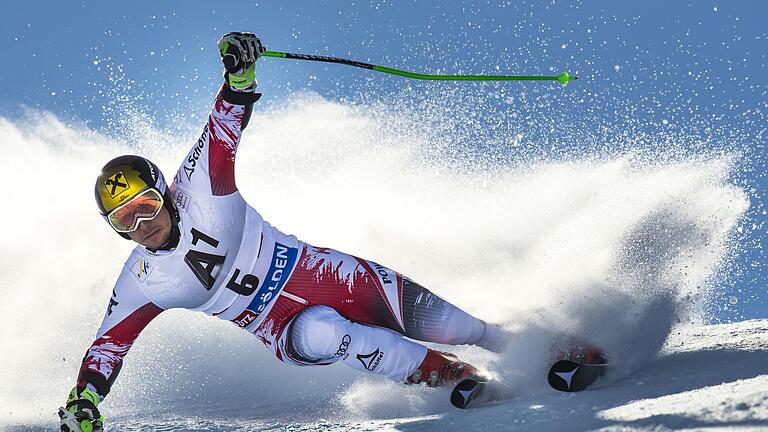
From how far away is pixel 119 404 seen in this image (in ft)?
22.2

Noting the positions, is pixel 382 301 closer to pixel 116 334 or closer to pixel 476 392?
pixel 476 392

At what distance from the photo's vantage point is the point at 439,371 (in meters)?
4.61

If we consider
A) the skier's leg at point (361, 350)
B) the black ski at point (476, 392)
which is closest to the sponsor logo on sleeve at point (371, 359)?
the skier's leg at point (361, 350)

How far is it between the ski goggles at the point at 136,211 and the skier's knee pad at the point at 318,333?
1.03m

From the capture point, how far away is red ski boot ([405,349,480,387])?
179 inches

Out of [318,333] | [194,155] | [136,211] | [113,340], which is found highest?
[194,155]

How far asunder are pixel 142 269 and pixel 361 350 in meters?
1.41

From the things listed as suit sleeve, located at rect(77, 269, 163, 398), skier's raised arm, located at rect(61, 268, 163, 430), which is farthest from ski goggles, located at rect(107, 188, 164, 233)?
suit sleeve, located at rect(77, 269, 163, 398)

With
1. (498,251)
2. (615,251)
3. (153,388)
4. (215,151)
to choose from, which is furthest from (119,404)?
(615,251)

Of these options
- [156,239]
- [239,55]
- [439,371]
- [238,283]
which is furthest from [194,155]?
[439,371]

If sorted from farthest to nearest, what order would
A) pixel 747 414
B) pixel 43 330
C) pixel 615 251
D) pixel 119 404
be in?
pixel 43 330, pixel 119 404, pixel 615 251, pixel 747 414

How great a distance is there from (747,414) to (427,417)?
74.8 inches

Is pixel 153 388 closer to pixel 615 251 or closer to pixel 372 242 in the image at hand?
pixel 372 242

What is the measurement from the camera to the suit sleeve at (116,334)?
4395mm
